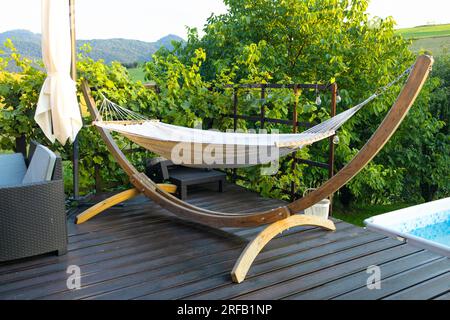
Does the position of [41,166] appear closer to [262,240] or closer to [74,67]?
[74,67]

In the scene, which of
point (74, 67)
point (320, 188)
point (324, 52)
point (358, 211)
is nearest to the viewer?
point (320, 188)

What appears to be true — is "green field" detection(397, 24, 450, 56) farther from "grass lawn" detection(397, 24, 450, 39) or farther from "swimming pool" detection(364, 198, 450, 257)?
"swimming pool" detection(364, 198, 450, 257)

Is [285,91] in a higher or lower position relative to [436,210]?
higher

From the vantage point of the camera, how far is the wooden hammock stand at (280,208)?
2.21 meters

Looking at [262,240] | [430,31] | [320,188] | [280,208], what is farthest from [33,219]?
[430,31]

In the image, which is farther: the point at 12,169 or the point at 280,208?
the point at 12,169

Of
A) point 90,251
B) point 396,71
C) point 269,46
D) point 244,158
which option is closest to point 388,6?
point 396,71

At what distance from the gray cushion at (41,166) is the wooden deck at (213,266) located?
0.47 m

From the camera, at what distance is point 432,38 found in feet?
31.2

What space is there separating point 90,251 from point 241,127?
2305mm

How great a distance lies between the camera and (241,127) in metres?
4.73

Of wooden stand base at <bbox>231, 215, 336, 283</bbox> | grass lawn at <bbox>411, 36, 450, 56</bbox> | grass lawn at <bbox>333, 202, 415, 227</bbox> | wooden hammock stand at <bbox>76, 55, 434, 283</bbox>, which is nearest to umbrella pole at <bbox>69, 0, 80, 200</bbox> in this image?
wooden hammock stand at <bbox>76, 55, 434, 283</bbox>

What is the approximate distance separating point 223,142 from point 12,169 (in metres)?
1.72

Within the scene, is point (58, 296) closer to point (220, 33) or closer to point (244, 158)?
point (244, 158)
